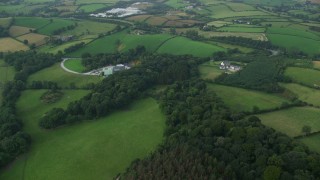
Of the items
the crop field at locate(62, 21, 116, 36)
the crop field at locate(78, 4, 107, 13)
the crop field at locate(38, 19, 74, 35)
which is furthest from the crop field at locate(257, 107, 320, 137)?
the crop field at locate(78, 4, 107, 13)

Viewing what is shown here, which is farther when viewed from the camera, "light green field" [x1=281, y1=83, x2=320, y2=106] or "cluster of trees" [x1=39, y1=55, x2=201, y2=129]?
"light green field" [x1=281, y1=83, x2=320, y2=106]

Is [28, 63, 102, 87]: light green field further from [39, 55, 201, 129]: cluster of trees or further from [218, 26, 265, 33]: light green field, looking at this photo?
[218, 26, 265, 33]: light green field

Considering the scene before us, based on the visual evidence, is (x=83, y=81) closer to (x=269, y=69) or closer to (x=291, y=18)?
(x=269, y=69)

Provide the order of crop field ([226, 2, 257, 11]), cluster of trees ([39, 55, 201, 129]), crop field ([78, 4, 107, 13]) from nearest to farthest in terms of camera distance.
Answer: cluster of trees ([39, 55, 201, 129]) < crop field ([226, 2, 257, 11]) < crop field ([78, 4, 107, 13])

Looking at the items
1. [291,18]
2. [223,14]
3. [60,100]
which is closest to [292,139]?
[60,100]

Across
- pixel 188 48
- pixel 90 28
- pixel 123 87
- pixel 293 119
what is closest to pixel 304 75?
pixel 293 119

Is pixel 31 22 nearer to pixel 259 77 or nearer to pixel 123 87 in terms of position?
pixel 123 87

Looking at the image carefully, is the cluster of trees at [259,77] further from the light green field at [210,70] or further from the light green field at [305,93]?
the light green field at [210,70]
